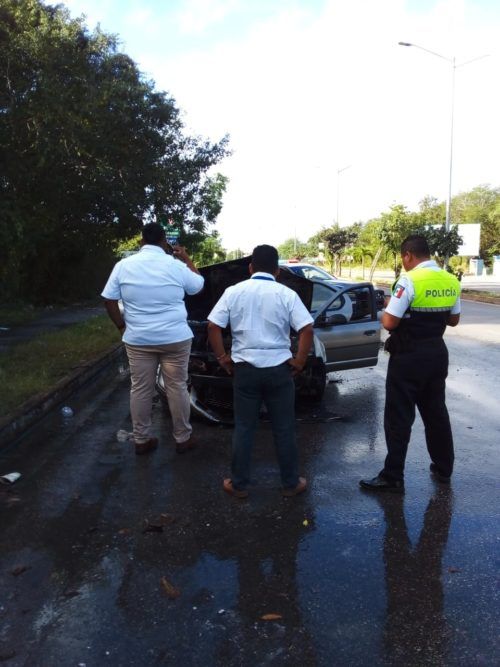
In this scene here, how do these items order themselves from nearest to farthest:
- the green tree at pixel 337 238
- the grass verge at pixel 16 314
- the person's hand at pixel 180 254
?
1. the person's hand at pixel 180 254
2. the grass verge at pixel 16 314
3. the green tree at pixel 337 238

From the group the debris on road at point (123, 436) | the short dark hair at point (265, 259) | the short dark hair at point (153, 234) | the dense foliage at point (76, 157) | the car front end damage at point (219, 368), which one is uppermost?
the dense foliage at point (76, 157)

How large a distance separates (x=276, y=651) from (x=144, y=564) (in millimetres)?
1031

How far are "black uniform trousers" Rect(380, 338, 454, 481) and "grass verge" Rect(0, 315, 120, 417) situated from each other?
12.6ft

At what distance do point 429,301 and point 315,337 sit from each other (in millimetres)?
2375

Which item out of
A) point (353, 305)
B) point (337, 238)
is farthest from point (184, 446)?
point (337, 238)

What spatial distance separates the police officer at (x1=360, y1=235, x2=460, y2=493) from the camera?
4.07m

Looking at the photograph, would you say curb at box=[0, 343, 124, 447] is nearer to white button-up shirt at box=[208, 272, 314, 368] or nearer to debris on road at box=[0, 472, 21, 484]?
debris on road at box=[0, 472, 21, 484]

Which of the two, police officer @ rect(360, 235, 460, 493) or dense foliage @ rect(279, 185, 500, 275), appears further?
dense foliage @ rect(279, 185, 500, 275)

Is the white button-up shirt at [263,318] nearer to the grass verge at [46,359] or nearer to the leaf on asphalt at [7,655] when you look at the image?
the leaf on asphalt at [7,655]

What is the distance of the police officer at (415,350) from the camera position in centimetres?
407

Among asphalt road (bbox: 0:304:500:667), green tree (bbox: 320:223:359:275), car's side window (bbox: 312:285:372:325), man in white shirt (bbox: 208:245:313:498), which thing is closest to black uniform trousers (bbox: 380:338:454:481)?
asphalt road (bbox: 0:304:500:667)

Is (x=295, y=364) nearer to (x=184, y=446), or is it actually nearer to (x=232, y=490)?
(x=232, y=490)

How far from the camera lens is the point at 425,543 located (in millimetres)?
3465

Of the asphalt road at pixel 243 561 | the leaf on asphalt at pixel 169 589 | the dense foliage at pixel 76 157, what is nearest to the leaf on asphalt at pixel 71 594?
the asphalt road at pixel 243 561
